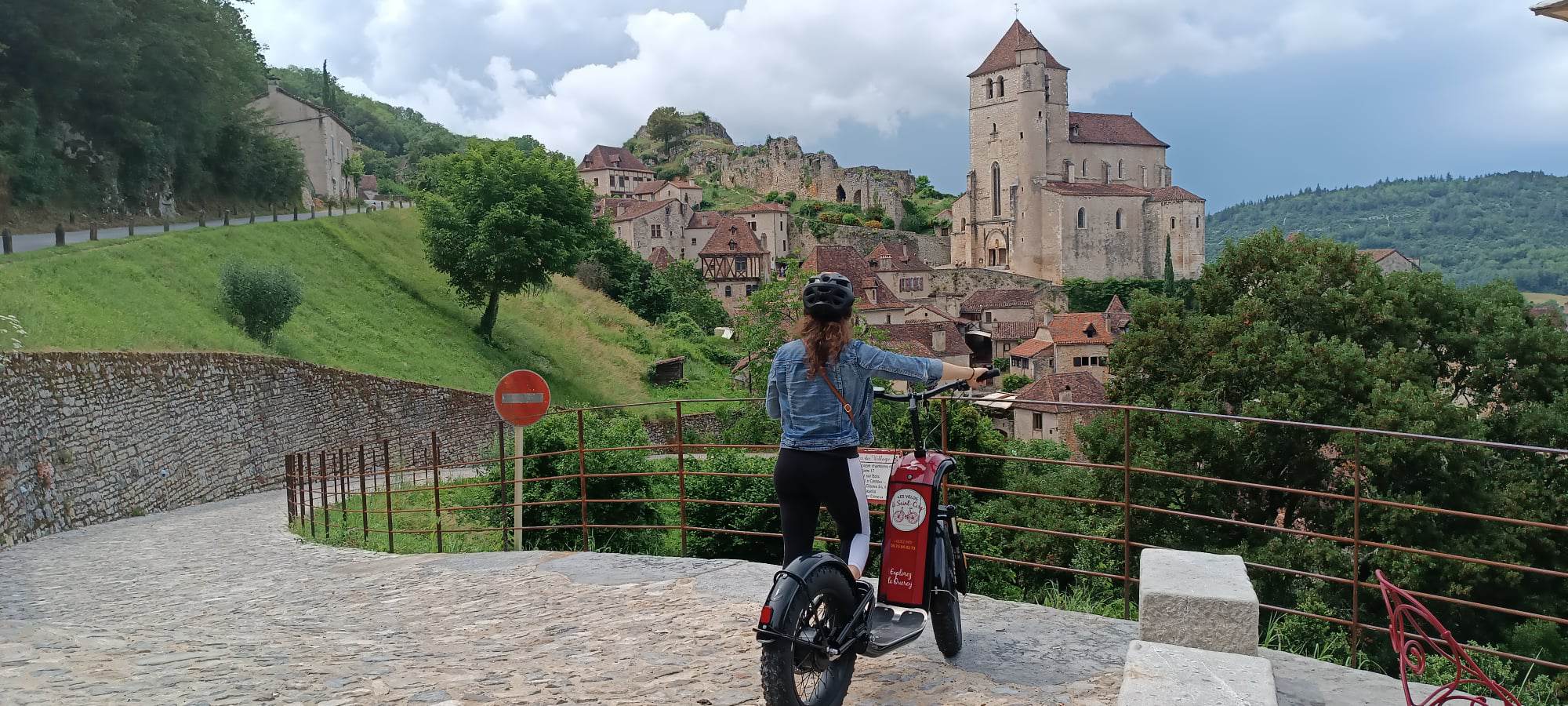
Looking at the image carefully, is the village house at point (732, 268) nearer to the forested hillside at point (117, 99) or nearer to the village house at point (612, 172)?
the village house at point (612, 172)

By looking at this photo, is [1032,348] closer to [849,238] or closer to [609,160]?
[849,238]

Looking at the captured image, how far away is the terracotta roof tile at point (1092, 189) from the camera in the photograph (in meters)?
87.8

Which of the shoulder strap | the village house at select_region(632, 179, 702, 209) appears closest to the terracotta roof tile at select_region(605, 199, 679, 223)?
the village house at select_region(632, 179, 702, 209)

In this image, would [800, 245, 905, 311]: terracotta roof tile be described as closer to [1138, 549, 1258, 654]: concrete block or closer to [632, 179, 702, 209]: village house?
[632, 179, 702, 209]: village house

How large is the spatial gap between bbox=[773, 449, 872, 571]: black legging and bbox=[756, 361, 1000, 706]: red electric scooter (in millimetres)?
134

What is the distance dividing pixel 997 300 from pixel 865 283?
1037 centimetres

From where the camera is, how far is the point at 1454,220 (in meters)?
146

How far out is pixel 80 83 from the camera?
110ft

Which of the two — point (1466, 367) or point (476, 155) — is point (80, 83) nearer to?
point (476, 155)

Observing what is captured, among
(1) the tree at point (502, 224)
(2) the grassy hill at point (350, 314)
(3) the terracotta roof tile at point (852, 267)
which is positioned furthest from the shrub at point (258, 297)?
(3) the terracotta roof tile at point (852, 267)

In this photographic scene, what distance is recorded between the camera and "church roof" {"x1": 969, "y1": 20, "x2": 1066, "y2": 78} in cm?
8775

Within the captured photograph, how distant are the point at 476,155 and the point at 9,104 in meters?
14.2

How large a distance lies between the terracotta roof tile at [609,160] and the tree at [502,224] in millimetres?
63739

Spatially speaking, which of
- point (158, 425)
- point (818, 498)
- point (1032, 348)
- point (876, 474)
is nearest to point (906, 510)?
point (818, 498)
